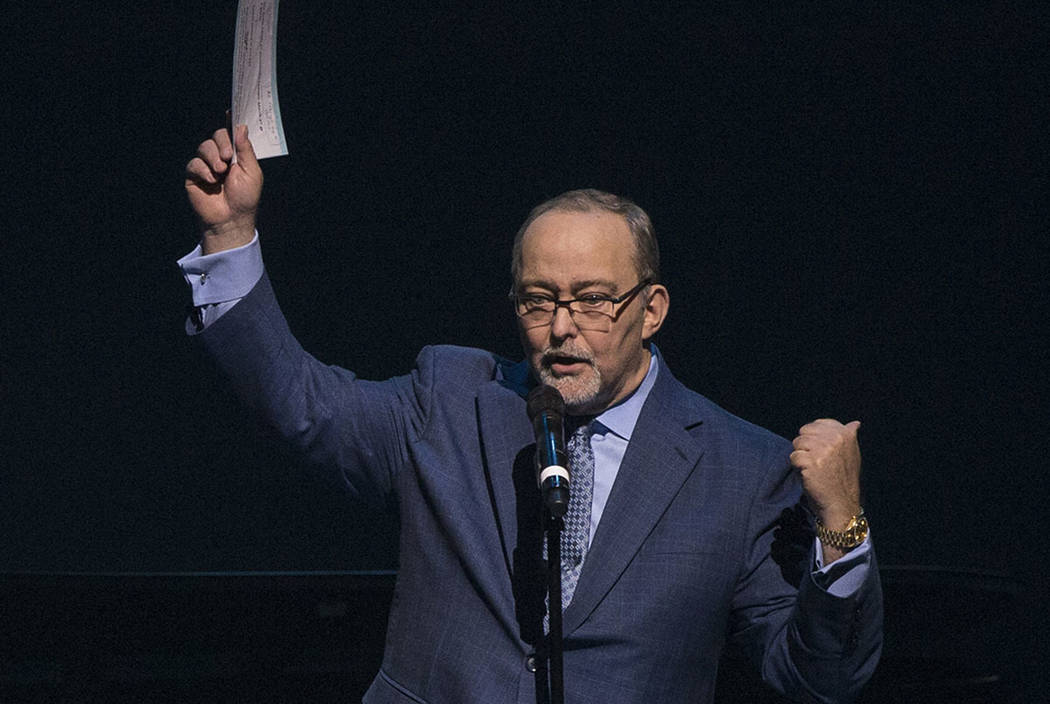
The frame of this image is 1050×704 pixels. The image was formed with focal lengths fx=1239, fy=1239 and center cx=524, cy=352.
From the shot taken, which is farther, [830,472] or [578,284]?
[578,284]

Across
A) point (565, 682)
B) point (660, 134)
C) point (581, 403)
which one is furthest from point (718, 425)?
point (660, 134)

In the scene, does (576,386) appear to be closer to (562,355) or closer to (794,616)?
(562,355)

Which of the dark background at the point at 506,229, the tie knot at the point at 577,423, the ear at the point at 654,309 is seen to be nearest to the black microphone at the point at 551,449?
the tie knot at the point at 577,423

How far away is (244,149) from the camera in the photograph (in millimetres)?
1725

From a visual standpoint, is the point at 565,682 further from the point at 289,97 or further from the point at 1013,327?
the point at 1013,327

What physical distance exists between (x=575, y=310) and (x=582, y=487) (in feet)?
0.92

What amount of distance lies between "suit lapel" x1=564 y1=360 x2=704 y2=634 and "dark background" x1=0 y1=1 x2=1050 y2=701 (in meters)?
1.47

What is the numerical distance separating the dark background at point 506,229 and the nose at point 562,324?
59.3 inches

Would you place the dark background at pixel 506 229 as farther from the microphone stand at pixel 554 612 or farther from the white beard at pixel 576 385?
the microphone stand at pixel 554 612

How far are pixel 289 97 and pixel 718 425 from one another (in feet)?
5.80

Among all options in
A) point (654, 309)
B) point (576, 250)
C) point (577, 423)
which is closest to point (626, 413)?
point (577, 423)

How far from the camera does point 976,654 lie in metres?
3.61

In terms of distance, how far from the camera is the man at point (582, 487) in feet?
5.76

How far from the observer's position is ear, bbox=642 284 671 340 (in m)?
2.06
